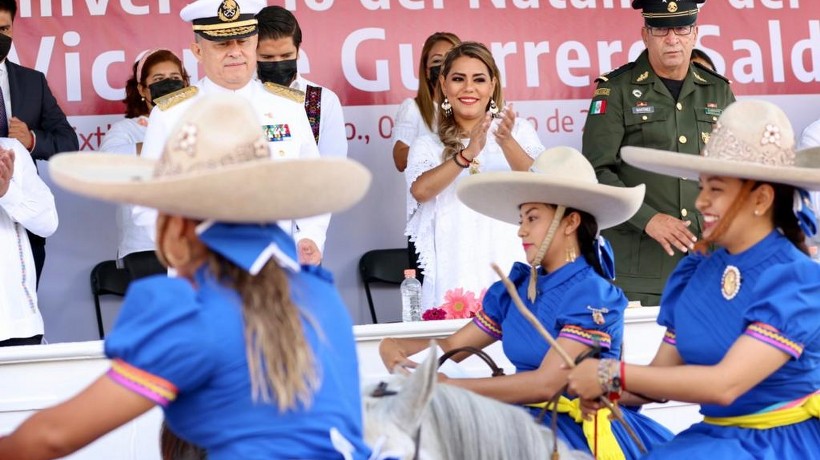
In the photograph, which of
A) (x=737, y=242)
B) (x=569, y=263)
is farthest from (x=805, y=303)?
(x=569, y=263)

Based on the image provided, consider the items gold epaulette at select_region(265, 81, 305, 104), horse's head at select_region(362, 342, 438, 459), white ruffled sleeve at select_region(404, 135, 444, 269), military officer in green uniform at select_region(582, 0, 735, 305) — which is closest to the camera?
horse's head at select_region(362, 342, 438, 459)

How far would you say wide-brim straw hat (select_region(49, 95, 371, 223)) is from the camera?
2199mm

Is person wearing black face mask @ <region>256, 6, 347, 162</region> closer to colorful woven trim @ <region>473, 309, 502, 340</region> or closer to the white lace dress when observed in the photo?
the white lace dress

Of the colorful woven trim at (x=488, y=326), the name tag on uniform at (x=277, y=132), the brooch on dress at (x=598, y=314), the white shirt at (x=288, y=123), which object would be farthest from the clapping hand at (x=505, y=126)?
the brooch on dress at (x=598, y=314)

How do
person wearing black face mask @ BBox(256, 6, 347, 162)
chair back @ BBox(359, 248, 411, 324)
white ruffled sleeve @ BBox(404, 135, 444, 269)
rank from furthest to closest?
chair back @ BBox(359, 248, 411, 324)
person wearing black face mask @ BBox(256, 6, 347, 162)
white ruffled sleeve @ BBox(404, 135, 444, 269)

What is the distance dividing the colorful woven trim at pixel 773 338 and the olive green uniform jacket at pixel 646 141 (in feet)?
8.91

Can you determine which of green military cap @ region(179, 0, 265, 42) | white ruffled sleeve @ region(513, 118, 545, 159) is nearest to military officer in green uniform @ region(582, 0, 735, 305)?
white ruffled sleeve @ region(513, 118, 545, 159)

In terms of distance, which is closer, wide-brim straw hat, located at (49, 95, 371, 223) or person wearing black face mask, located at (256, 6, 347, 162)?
wide-brim straw hat, located at (49, 95, 371, 223)

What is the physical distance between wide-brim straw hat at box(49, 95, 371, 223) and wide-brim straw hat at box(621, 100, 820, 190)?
3.19 feet

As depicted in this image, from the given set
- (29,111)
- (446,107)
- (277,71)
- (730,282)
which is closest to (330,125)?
(277,71)

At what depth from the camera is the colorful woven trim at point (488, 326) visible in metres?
3.86

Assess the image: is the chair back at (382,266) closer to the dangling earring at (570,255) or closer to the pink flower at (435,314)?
the pink flower at (435,314)

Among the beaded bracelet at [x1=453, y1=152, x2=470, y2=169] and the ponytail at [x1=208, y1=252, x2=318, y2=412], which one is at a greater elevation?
the beaded bracelet at [x1=453, y1=152, x2=470, y2=169]

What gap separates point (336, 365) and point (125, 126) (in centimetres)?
388
